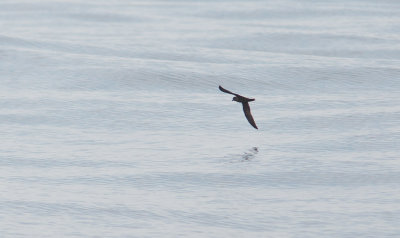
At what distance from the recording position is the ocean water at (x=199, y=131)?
14430 mm

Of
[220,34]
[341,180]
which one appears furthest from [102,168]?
[220,34]

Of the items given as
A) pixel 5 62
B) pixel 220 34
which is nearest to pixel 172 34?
pixel 220 34

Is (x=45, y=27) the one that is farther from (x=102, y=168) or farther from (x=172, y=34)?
(x=102, y=168)

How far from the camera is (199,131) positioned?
2011 cm

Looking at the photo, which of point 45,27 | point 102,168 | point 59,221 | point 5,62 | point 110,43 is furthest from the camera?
point 45,27

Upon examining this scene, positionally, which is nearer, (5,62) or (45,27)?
(5,62)

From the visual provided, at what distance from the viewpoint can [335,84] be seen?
1009 inches

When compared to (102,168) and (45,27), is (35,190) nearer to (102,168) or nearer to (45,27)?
(102,168)

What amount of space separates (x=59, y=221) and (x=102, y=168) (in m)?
2.98

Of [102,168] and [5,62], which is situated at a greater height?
Answer: [5,62]

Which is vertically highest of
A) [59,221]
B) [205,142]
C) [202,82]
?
[202,82]

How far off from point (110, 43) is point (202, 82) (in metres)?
8.11

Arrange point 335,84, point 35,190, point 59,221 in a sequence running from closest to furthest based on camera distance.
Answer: point 59,221 → point 35,190 → point 335,84

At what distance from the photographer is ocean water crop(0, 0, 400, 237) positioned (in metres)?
14.4
